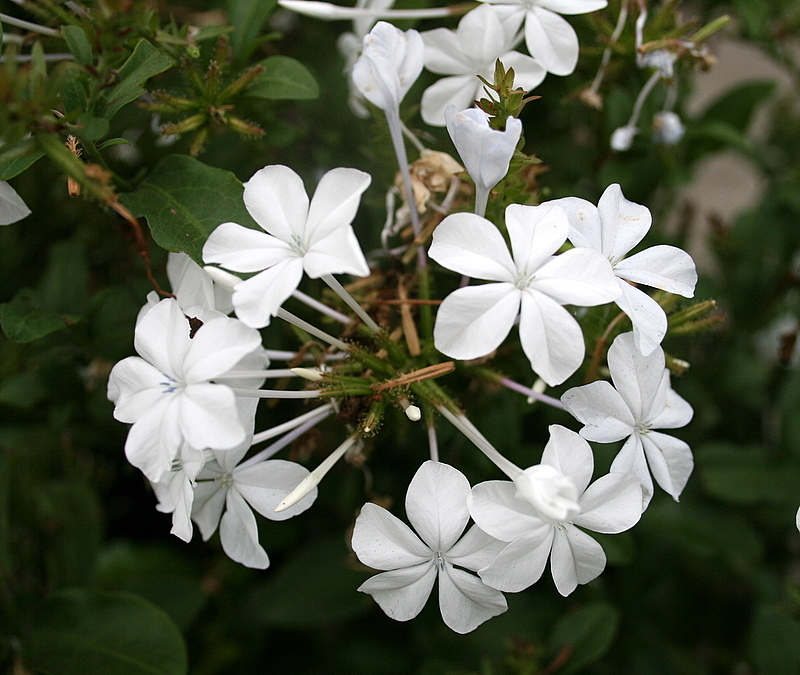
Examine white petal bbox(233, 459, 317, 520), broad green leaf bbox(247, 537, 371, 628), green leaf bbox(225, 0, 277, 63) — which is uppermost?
green leaf bbox(225, 0, 277, 63)

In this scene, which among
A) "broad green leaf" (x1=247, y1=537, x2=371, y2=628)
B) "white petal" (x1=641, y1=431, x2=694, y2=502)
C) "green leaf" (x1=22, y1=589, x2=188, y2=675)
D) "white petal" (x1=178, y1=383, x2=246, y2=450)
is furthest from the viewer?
"broad green leaf" (x1=247, y1=537, x2=371, y2=628)

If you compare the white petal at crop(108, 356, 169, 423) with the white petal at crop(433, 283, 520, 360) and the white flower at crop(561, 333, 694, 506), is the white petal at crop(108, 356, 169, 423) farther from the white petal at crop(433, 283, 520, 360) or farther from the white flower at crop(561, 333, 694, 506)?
the white flower at crop(561, 333, 694, 506)

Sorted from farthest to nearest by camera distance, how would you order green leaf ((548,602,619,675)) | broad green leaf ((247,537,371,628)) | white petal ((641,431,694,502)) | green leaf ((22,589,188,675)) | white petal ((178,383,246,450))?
1. broad green leaf ((247,537,371,628))
2. green leaf ((548,602,619,675))
3. green leaf ((22,589,188,675))
4. white petal ((641,431,694,502))
5. white petal ((178,383,246,450))

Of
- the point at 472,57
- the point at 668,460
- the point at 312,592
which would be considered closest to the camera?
the point at 668,460

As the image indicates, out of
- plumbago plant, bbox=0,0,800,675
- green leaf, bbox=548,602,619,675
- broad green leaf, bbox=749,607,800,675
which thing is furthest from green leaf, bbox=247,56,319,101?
broad green leaf, bbox=749,607,800,675

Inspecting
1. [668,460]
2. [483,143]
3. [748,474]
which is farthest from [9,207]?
[748,474]

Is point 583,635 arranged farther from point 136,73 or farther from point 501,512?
point 136,73

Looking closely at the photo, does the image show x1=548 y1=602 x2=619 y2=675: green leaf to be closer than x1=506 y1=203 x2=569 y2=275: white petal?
No
